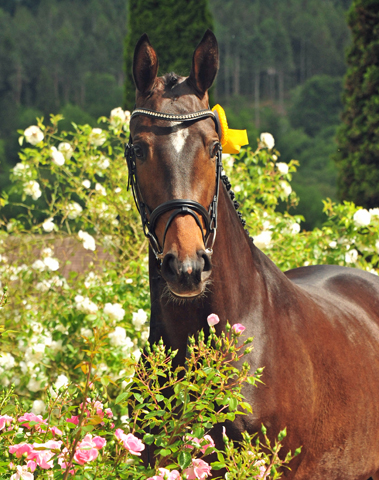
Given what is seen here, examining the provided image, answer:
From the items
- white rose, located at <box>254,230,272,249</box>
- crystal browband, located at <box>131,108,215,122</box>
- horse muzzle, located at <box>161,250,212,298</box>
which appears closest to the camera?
horse muzzle, located at <box>161,250,212,298</box>

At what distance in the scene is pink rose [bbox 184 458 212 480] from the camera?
145cm

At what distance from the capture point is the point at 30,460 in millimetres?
1479

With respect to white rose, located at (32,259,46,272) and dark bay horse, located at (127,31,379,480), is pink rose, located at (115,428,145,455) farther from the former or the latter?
white rose, located at (32,259,46,272)

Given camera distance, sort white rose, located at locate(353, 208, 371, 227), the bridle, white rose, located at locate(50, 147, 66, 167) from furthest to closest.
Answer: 1. white rose, located at locate(50, 147, 66, 167)
2. white rose, located at locate(353, 208, 371, 227)
3. the bridle

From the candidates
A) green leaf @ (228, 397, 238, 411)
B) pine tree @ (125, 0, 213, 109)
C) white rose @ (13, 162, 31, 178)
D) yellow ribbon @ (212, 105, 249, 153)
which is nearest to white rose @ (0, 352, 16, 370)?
white rose @ (13, 162, 31, 178)

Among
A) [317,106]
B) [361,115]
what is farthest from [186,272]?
[317,106]

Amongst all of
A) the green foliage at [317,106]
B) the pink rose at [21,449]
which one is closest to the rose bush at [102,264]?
the pink rose at [21,449]

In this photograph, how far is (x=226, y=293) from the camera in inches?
82.0

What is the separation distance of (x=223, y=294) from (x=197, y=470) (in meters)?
0.74

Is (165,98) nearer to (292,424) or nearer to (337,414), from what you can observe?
(292,424)

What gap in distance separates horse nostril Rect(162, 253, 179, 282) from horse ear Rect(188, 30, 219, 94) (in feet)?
2.49

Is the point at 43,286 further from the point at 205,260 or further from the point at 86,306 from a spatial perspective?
the point at 205,260

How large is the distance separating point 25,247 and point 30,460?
3.64 m

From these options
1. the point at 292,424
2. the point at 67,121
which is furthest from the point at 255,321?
the point at 67,121
